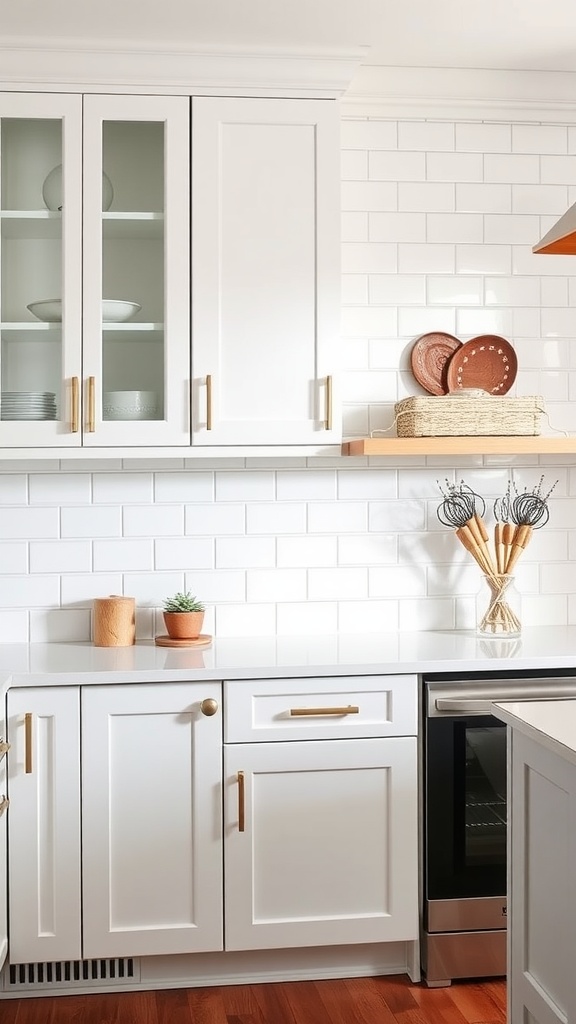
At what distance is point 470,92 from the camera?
10.7 feet

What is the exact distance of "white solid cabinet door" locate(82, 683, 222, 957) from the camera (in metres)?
2.66

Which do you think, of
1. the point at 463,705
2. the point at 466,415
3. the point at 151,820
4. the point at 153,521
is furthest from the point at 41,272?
the point at 463,705

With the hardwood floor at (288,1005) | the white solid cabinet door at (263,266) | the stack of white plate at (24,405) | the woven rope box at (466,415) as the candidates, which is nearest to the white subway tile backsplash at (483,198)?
the white solid cabinet door at (263,266)

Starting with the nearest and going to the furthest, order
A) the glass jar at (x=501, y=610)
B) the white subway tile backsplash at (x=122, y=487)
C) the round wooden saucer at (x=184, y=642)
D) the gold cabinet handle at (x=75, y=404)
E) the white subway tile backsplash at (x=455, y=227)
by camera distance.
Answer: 1. the gold cabinet handle at (x=75, y=404)
2. the round wooden saucer at (x=184, y=642)
3. the glass jar at (x=501, y=610)
4. the white subway tile backsplash at (x=122, y=487)
5. the white subway tile backsplash at (x=455, y=227)

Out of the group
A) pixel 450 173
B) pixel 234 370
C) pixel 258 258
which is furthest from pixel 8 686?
pixel 450 173

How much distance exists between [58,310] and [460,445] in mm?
1230

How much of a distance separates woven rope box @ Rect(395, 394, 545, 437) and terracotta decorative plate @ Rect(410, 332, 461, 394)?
0.93 feet

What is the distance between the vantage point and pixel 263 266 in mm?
2928

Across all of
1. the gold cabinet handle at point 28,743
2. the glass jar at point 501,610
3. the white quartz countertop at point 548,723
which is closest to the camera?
the white quartz countertop at point 548,723

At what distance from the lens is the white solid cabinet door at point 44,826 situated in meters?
2.63

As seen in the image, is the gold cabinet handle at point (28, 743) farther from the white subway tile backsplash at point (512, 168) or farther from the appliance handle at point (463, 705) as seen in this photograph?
the white subway tile backsplash at point (512, 168)

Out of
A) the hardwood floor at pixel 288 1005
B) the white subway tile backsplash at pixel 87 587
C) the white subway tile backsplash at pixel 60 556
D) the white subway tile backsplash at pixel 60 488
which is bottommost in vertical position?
the hardwood floor at pixel 288 1005

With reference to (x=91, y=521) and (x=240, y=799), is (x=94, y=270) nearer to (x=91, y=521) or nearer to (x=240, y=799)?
(x=91, y=521)

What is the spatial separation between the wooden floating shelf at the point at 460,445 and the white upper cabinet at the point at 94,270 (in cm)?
54
